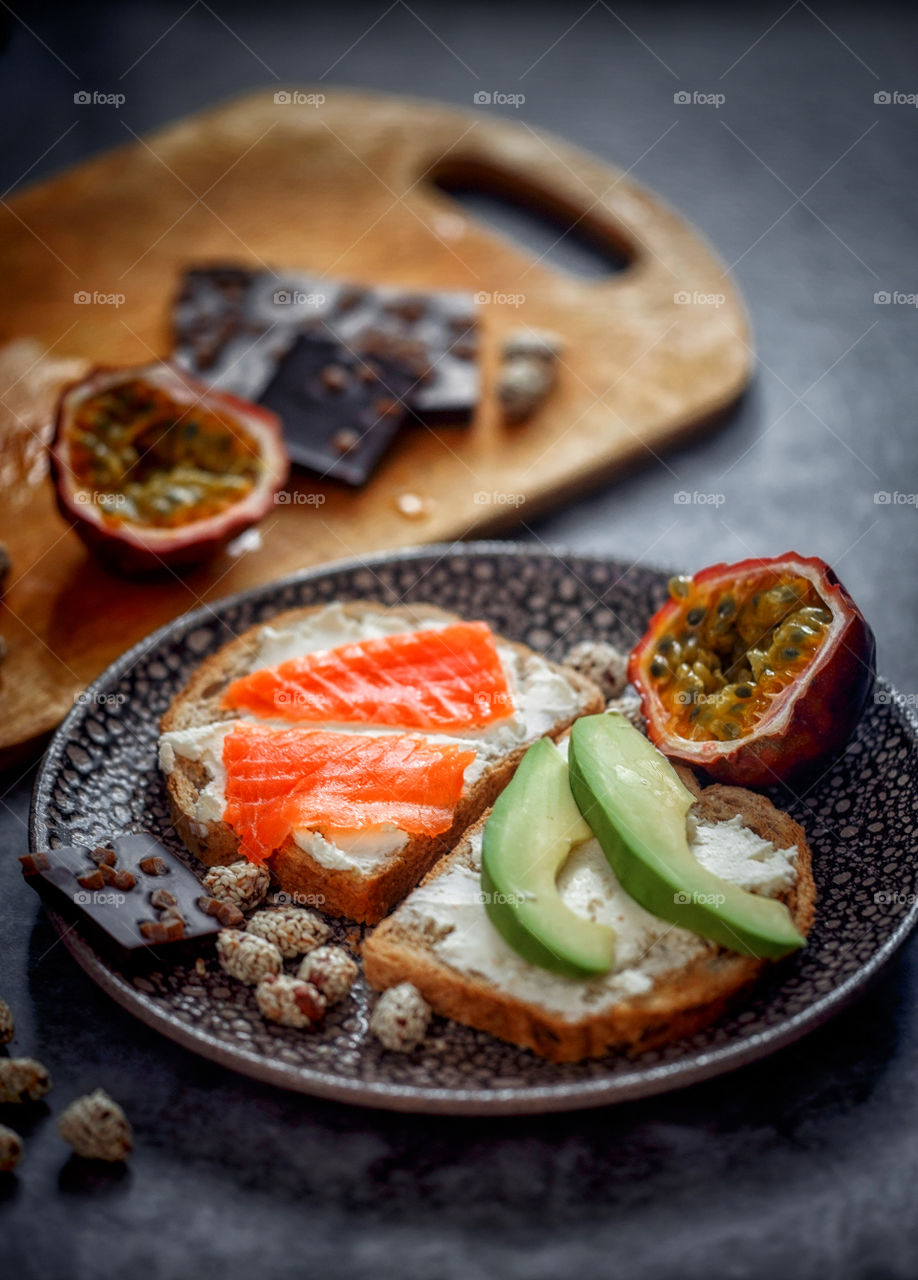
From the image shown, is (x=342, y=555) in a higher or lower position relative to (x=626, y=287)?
lower

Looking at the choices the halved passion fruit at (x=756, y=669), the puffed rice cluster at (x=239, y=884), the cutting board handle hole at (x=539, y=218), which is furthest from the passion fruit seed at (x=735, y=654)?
the cutting board handle hole at (x=539, y=218)

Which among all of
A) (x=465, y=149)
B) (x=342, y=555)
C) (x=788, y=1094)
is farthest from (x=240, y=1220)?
(x=465, y=149)

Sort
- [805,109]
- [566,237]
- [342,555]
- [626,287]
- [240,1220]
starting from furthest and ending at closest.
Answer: [805,109]
[566,237]
[626,287]
[342,555]
[240,1220]

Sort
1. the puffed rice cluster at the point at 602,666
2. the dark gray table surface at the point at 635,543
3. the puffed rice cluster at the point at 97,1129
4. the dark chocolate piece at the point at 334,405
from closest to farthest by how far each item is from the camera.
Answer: the dark gray table surface at the point at 635,543, the puffed rice cluster at the point at 97,1129, the puffed rice cluster at the point at 602,666, the dark chocolate piece at the point at 334,405

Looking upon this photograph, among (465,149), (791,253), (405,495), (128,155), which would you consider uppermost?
(791,253)

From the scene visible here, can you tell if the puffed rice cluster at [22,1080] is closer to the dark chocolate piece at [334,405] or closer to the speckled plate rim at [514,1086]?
the speckled plate rim at [514,1086]

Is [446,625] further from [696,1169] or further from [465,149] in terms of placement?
[465,149]
